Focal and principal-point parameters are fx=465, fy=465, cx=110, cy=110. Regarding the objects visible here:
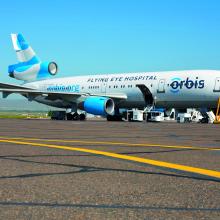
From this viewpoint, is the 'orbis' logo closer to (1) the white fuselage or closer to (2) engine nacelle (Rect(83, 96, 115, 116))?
(1) the white fuselage

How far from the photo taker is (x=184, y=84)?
31453 millimetres

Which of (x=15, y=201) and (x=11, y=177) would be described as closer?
(x=15, y=201)

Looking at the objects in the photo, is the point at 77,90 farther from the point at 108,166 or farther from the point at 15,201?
the point at 15,201

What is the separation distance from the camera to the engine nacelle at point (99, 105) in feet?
110

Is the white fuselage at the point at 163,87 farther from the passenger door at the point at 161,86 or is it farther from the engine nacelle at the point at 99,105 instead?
the engine nacelle at the point at 99,105

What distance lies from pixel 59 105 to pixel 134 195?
119 ft

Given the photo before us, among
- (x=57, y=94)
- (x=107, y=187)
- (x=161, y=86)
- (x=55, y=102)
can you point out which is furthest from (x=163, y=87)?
(x=107, y=187)

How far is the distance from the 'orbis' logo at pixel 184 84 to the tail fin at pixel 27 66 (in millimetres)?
15389

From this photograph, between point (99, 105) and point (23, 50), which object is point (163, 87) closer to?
point (99, 105)

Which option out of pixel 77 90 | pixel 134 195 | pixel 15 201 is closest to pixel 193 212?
pixel 134 195

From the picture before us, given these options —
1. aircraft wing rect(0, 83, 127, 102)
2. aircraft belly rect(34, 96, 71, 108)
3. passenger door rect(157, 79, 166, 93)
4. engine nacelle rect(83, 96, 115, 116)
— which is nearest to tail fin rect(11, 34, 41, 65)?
aircraft belly rect(34, 96, 71, 108)

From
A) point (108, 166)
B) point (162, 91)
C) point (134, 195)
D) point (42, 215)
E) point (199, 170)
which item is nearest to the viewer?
point (42, 215)

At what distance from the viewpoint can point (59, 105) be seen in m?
40.5

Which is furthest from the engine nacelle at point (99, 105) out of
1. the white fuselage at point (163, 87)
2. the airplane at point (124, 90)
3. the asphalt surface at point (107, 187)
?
the asphalt surface at point (107, 187)
